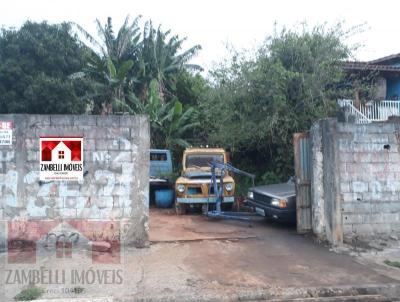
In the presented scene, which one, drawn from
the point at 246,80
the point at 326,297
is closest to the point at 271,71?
the point at 246,80

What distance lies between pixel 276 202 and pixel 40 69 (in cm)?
2091

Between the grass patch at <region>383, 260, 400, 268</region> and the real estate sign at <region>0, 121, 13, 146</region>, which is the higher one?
the real estate sign at <region>0, 121, 13, 146</region>

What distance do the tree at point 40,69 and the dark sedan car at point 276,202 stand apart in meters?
16.6

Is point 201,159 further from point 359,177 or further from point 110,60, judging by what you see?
point 110,60

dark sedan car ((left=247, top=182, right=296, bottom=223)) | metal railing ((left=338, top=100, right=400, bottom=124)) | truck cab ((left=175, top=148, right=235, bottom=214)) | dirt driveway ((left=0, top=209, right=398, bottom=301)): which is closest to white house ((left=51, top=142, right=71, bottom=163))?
dirt driveway ((left=0, top=209, right=398, bottom=301))

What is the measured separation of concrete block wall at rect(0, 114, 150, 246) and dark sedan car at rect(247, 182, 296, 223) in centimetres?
314

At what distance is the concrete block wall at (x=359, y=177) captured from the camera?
809 cm

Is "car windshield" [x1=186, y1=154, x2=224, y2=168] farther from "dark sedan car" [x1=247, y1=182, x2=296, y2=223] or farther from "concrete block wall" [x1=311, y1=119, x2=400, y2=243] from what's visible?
"concrete block wall" [x1=311, y1=119, x2=400, y2=243]

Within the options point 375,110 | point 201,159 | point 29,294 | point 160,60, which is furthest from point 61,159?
point 160,60

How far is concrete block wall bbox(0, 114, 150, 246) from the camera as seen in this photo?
7305 mm

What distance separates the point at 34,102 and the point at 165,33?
28.6 ft

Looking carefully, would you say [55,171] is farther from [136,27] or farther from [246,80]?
[136,27]

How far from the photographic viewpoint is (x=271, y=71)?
1281 centimetres

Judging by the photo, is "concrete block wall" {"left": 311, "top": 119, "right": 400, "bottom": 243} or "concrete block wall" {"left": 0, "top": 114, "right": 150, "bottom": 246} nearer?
"concrete block wall" {"left": 0, "top": 114, "right": 150, "bottom": 246}
